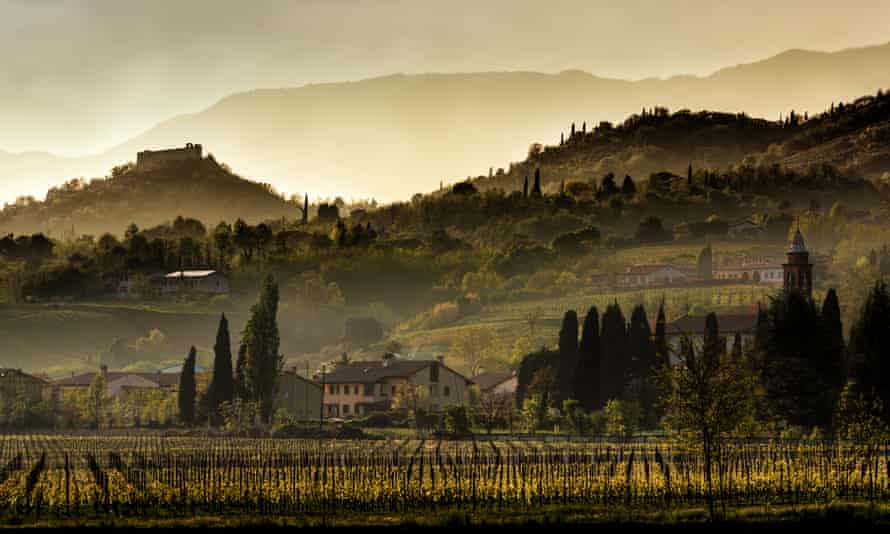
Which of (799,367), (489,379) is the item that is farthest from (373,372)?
(799,367)

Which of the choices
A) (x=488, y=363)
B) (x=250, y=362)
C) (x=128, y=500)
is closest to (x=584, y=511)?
(x=128, y=500)

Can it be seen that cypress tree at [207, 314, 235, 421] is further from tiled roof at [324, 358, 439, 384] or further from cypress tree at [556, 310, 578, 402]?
cypress tree at [556, 310, 578, 402]

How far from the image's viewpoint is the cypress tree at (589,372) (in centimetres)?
11888

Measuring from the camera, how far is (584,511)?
188ft

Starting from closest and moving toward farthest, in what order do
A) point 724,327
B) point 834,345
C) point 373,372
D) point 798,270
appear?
1. point 834,345
2. point 373,372
3. point 798,270
4. point 724,327

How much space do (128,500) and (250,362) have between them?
64309 millimetres

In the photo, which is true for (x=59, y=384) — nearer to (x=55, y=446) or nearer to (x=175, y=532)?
(x=55, y=446)

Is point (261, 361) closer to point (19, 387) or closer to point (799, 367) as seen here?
point (19, 387)

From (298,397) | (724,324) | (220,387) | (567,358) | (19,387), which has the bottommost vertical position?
(298,397)

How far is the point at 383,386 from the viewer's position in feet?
490

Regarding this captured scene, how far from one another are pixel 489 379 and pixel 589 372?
5149 centimetres

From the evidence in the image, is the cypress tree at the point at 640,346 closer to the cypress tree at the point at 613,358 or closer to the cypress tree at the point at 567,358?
the cypress tree at the point at 613,358

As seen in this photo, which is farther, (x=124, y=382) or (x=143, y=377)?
(x=143, y=377)

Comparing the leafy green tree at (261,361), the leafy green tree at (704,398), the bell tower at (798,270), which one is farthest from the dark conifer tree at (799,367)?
the bell tower at (798,270)
